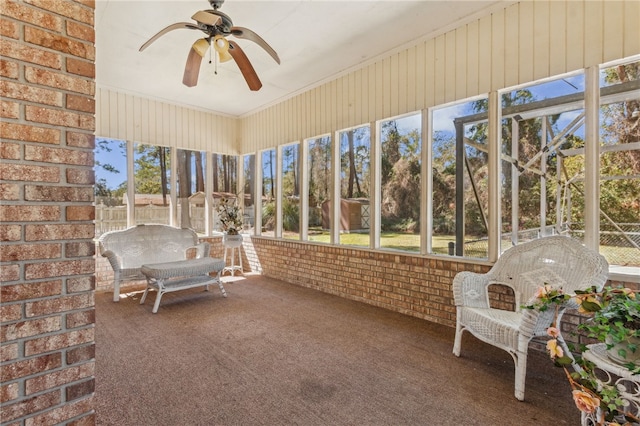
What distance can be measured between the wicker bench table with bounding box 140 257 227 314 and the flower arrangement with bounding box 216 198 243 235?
1.21 meters

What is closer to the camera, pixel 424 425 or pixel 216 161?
pixel 424 425

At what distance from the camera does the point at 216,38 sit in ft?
9.22

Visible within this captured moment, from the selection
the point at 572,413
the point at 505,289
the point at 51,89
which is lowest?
the point at 572,413

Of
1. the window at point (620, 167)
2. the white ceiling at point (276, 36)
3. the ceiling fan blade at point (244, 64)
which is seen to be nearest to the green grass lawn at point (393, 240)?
the window at point (620, 167)

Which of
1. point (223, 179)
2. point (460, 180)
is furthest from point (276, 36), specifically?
point (223, 179)

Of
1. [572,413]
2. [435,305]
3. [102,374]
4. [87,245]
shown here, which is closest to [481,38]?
[435,305]

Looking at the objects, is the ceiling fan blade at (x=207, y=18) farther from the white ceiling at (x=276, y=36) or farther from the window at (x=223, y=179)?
the window at (x=223, y=179)

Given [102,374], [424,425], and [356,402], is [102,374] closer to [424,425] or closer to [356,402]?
[356,402]

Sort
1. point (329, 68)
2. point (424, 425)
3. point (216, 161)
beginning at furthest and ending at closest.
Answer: point (216, 161) → point (329, 68) → point (424, 425)

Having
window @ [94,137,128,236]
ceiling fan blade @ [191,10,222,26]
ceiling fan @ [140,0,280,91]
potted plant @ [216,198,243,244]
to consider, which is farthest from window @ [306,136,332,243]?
window @ [94,137,128,236]

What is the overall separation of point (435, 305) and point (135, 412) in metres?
2.86

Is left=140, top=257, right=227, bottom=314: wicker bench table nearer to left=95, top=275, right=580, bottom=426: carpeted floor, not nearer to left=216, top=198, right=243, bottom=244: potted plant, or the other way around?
left=95, top=275, right=580, bottom=426: carpeted floor

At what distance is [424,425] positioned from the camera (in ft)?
6.16

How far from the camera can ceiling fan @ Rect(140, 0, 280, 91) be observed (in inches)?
100
